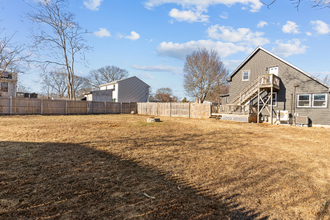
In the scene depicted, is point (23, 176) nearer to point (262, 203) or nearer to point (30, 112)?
point (262, 203)

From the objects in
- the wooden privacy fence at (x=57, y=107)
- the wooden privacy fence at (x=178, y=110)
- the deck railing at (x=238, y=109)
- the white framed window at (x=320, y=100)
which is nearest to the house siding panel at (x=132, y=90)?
the wooden privacy fence at (x=57, y=107)

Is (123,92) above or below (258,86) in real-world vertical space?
above

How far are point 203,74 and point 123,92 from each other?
15.7 metres

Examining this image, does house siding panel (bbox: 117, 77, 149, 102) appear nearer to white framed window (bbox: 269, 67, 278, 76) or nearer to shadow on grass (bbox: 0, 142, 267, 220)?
white framed window (bbox: 269, 67, 278, 76)

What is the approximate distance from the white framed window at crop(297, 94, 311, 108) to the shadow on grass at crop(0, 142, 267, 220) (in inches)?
663

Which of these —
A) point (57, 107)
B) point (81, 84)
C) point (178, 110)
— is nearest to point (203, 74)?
point (178, 110)

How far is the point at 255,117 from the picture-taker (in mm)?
16781

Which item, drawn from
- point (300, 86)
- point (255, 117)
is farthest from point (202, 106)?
point (300, 86)

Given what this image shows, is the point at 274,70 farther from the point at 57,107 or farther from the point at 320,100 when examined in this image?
the point at 57,107

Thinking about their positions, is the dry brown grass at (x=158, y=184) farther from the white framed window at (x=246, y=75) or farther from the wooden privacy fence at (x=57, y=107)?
the wooden privacy fence at (x=57, y=107)

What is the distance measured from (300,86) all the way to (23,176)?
64.4 ft

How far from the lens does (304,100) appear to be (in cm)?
1513

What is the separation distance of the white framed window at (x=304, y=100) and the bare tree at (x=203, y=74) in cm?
1672

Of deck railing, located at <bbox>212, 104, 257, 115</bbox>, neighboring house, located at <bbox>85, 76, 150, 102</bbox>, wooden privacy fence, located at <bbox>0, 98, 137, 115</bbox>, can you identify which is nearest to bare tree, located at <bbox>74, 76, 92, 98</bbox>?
neighboring house, located at <bbox>85, 76, 150, 102</bbox>
